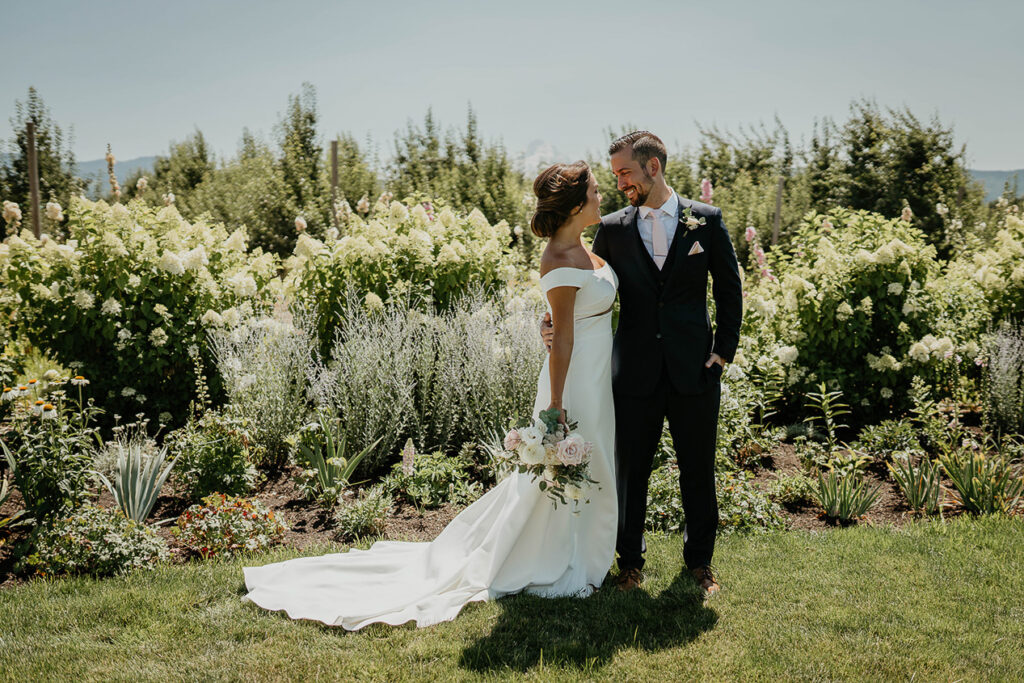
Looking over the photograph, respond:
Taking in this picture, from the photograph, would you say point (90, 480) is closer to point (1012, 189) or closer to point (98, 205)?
point (98, 205)

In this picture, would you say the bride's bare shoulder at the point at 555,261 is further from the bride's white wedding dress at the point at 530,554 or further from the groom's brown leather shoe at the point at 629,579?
the groom's brown leather shoe at the point at 629,579

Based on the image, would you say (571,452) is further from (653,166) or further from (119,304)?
(119,304)

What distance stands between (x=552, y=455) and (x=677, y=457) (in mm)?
693

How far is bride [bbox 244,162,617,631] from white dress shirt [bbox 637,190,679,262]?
0.22 m

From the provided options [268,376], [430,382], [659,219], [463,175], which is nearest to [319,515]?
[268,376]

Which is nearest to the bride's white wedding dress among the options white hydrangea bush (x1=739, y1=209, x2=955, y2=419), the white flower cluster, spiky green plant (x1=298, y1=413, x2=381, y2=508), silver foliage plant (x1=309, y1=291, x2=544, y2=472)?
spiky green plant (x1=298, y1=413, x2=381, y2=508)

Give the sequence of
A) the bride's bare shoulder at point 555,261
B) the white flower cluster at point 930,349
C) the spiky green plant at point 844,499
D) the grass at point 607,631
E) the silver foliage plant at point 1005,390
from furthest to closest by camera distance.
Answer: the white flower cluster at point 930,349, the silver foliage plant at point 1005,390, the spiky green plant at point 844,499, the bride's bare shoulder at point 555,261, the grass at point 607,631

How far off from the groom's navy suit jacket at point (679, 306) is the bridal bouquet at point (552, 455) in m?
0.41

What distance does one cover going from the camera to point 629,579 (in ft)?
12.0

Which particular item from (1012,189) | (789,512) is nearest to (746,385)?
(789,512)

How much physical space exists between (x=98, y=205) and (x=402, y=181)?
35.2 feet

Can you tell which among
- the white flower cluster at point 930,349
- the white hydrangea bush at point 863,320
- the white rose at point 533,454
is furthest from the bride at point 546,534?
the white flower cluster at point 930,349

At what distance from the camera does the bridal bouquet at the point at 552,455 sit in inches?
129

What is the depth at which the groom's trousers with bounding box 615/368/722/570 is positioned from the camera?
3.50 metres
